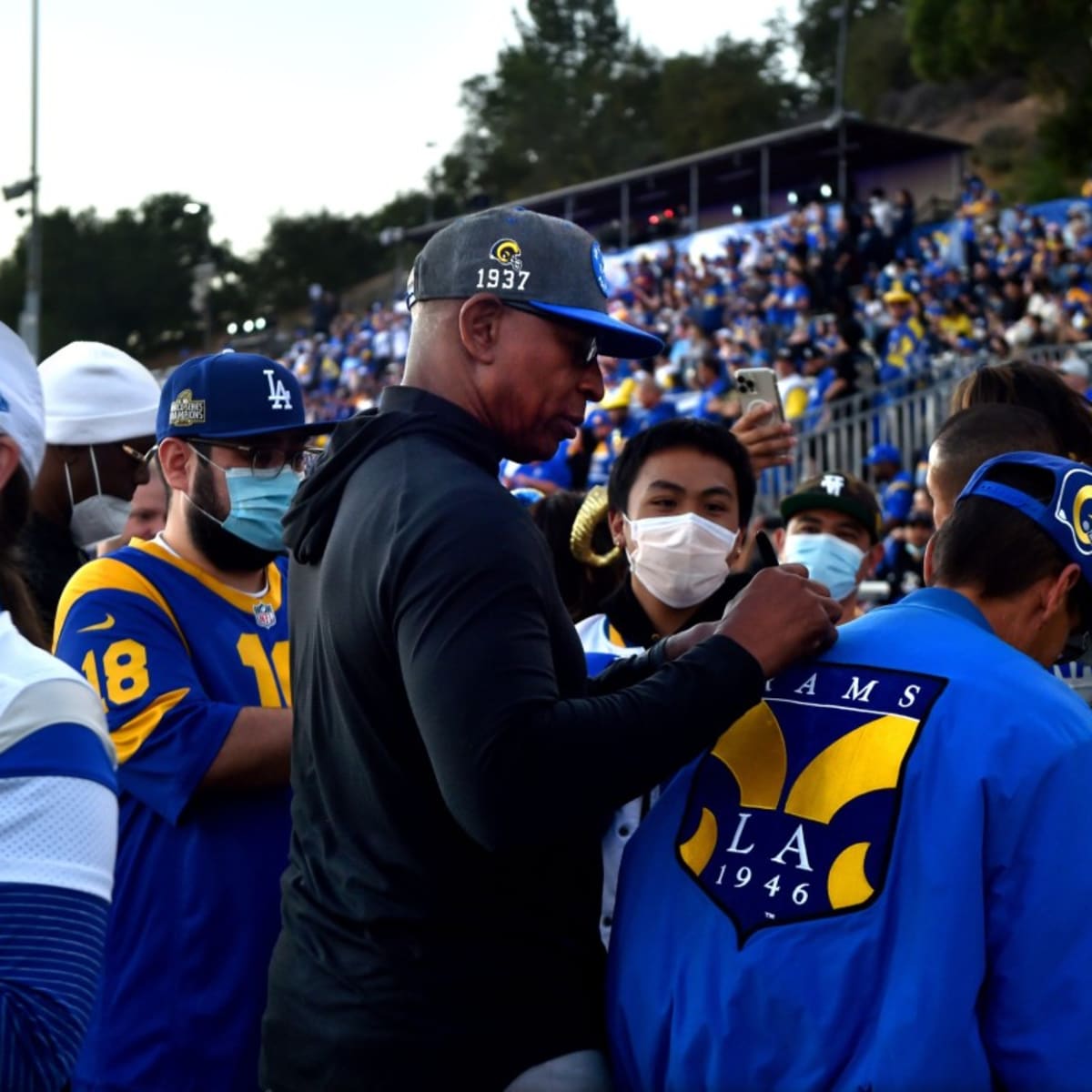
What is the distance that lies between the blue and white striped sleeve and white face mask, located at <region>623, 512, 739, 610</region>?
7.09 ft

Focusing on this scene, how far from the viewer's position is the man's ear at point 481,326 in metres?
2.22

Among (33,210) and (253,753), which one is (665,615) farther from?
(33,210)

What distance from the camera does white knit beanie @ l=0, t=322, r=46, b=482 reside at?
1.73 meters

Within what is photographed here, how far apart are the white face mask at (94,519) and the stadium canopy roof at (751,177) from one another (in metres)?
30.0

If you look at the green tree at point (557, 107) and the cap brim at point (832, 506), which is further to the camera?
the green tree at point (557, 107)

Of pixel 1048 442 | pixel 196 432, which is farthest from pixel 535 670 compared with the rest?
pixel 1048 442

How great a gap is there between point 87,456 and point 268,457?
0.73 metres

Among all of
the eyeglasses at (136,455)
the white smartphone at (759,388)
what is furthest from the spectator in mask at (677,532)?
the eyeglasses at (136,455)

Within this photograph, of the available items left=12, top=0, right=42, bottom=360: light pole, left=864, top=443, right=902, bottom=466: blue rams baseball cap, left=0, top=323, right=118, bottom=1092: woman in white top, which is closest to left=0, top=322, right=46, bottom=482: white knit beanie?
left=0, top=323, right=118, bottom=1092: woman in white top

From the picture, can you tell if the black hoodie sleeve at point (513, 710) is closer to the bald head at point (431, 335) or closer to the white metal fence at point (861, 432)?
the bald head at point (431, 335)

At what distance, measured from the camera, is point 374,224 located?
80.9 m

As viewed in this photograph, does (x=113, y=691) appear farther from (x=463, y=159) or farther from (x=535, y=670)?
(x=463, y=159)

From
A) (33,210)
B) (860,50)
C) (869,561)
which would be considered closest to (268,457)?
(869,561)

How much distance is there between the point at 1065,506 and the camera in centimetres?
212
